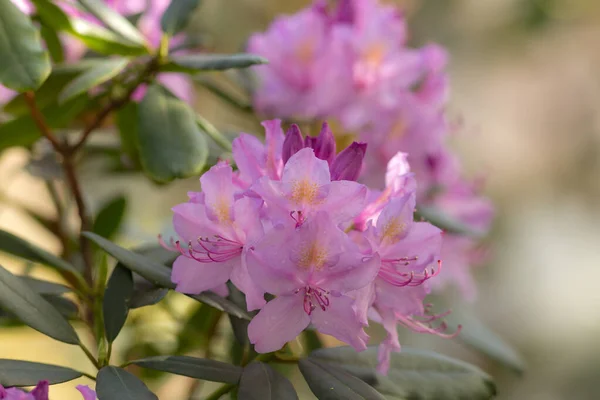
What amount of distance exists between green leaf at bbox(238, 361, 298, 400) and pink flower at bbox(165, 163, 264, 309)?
58 millimetres

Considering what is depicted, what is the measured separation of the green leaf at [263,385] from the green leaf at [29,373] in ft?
0.43

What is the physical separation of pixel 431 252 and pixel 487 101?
2.81m

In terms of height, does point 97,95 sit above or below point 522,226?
below

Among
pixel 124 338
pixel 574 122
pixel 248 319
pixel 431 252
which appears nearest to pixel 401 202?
pixel 431 252

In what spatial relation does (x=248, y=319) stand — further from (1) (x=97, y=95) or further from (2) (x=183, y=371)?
(1) (x=97, y=95)

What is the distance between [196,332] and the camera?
3.39ft

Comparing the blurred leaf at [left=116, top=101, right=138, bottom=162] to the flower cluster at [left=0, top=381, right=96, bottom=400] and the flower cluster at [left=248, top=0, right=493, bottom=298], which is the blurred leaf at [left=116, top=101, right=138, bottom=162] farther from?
the flower cluster at [left=0, top=381, right=96, bottom=400]

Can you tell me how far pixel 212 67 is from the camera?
0.67 m

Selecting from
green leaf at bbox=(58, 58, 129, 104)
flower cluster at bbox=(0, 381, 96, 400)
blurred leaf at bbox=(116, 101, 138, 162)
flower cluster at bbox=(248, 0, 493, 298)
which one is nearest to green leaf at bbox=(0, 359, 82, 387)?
flower cluster at bbox=(0, 381, 96, 400)

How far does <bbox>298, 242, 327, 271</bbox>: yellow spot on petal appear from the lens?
508 millimetres

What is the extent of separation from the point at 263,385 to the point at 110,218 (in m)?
0.51

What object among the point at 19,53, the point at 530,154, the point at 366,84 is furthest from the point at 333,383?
the point at 530,154

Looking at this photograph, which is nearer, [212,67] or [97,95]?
[212,67]

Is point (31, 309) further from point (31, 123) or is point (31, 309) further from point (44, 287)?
point (31, 123)
